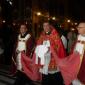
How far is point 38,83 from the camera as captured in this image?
10984 millimetres

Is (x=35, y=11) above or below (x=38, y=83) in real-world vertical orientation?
above

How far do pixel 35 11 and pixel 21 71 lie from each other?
7.71m

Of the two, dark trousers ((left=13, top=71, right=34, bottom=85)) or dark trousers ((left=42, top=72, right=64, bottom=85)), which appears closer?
dark trousers ((left=42, top=72, right=64, bottom=85))

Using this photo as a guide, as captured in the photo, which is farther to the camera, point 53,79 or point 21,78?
point 21,78

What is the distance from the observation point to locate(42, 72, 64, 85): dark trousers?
834 cm

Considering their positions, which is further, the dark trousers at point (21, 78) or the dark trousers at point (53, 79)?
the dark trousers at point (21, 78)

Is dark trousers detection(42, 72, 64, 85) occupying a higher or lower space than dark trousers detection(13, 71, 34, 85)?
higher

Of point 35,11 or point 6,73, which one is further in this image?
point 35,11

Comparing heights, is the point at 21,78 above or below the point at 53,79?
below

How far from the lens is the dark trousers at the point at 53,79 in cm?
834

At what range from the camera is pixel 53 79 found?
8375 mm

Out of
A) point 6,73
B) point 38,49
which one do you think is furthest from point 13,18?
point 38,49

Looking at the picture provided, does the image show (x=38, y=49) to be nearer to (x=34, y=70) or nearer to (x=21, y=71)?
(x=34, y=70)

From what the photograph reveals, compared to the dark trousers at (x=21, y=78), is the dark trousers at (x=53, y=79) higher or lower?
higher
